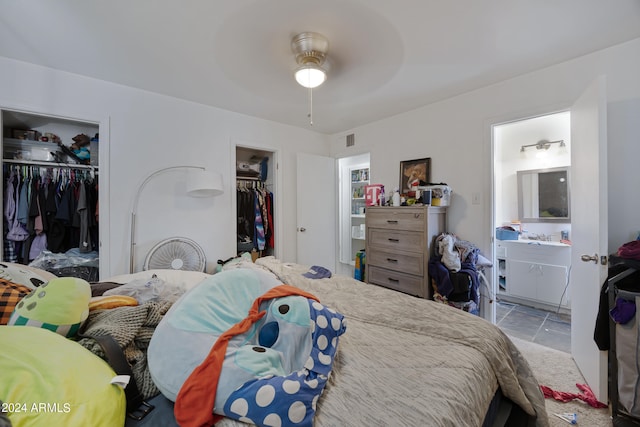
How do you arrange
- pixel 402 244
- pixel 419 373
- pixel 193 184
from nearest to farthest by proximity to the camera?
pixel 419 373
pixel 193 184
pixel 402 244

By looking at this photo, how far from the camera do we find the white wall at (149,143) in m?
2.03

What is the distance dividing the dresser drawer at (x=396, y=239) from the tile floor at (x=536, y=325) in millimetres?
1279

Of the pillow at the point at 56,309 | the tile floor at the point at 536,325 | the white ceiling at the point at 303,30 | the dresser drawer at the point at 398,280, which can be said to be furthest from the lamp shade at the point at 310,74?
the tile floor at the point at 536,325

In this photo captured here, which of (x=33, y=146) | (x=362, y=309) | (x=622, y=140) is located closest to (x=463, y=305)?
(x=362, y=309)

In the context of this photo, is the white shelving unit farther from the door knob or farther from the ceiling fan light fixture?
the door knob

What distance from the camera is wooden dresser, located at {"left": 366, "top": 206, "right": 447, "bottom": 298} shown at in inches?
93.6

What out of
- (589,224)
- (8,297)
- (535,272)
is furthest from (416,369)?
(535,272)

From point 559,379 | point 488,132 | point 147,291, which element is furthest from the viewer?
point 488,132

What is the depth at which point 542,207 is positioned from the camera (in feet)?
10.4

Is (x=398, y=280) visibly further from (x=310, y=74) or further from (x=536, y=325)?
(x=310, y=74)

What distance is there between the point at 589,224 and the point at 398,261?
4.66 feet

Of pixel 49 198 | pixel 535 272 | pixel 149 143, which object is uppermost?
pixel 149 143

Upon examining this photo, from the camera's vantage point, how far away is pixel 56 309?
84cm

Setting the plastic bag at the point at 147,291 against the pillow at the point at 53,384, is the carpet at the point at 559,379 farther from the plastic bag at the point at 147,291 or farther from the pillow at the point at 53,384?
the plastic bag at the point at 147,291
